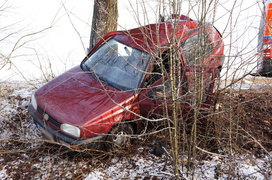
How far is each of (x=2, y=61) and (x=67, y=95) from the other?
1.24 metres

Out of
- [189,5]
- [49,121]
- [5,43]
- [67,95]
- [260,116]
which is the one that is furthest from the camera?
[260,116]

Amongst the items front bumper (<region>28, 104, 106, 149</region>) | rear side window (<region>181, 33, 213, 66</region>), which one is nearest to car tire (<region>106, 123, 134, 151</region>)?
front bumper (<region>28, 104, 106, 149</region>)

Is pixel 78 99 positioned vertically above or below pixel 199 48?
below

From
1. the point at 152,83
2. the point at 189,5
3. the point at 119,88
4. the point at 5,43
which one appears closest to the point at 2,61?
the point at 5,43

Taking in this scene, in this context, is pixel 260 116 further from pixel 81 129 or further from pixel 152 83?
pixel 81 129

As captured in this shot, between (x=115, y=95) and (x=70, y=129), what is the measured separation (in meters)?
0.81

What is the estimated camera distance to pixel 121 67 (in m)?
3.58

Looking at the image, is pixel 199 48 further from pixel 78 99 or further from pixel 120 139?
pixel 78 99

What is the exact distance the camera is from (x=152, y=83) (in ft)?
11.1

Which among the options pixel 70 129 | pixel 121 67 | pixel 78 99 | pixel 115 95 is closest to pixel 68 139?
pixel 70 129

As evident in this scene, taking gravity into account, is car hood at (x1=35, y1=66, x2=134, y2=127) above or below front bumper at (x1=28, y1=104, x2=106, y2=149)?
above

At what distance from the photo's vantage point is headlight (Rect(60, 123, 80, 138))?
2890mm

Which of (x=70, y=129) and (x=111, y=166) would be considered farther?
(x=111, y=166)

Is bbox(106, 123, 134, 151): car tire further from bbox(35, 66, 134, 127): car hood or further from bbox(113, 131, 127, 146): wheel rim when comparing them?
bbox(35, 66, 134, 127): car hood
